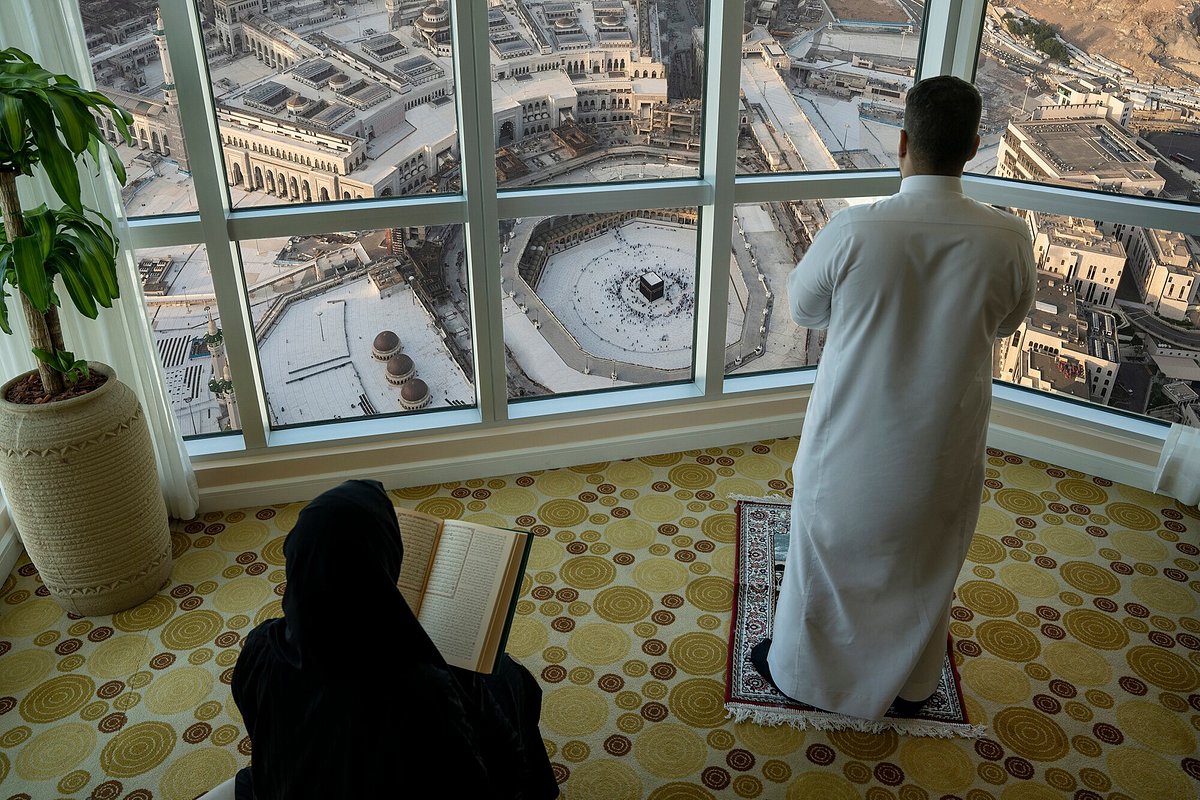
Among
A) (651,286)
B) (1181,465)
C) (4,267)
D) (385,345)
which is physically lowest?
(1181,465)

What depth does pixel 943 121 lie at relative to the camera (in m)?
2.09

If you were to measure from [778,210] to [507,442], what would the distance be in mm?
1447

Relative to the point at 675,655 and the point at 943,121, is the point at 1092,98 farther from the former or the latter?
the point at 675,655

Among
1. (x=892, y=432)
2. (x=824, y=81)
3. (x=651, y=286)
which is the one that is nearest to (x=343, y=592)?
(x=892, y=432)

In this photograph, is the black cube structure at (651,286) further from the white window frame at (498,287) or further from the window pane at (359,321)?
the window pane at (359,321)

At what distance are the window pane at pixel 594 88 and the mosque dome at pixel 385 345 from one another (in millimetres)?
715

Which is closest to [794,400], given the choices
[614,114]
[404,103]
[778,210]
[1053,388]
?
[778,210]

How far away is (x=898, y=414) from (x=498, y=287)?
1843 millimetres

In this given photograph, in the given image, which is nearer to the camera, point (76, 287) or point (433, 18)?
point (76, 287)

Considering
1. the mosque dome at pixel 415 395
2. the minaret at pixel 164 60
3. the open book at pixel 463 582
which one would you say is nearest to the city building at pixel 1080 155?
the mosque dome at pixel 415 395

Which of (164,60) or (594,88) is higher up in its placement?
(164,60)

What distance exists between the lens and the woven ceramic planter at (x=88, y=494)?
2.77m

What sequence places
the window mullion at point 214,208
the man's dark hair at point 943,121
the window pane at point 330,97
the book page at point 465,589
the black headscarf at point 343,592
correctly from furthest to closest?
1. the window pane at point 330,97
2. the window mullion at point 214,208
3. the man's dark hair at point 943,121
4. the book page at point 465,589
5. the black headscarf at point 343,592

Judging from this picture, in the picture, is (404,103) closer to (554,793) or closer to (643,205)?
(643,205)
